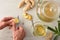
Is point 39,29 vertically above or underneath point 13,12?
underneath

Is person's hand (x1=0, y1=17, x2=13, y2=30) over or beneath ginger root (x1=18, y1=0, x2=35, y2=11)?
beneath

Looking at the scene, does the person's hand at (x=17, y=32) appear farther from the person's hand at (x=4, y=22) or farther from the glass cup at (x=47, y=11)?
the glass cup at (x=47, y=11)

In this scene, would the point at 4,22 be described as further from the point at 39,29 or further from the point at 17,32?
the point at 39,29

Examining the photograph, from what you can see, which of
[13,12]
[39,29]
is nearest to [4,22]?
[13,12]

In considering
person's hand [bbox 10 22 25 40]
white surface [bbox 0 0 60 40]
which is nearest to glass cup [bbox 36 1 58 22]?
white surface [bbox 0 0 60 40]

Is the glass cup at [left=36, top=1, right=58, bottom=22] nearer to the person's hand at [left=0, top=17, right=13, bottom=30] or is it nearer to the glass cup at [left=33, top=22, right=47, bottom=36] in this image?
the glass cup at [left=33, top=22, right=47, bottom=36]
